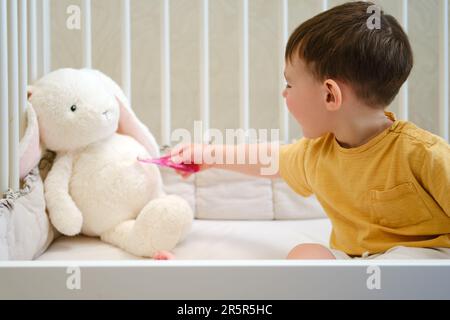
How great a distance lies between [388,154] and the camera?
0.74 m

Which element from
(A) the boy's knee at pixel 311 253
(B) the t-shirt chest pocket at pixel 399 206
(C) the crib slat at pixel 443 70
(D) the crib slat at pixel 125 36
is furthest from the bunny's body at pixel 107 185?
(C) the crib slat at pixel 443 70

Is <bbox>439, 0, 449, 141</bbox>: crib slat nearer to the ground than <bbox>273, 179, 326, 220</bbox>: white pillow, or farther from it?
farther from it

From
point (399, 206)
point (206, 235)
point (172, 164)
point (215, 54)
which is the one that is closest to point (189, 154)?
point (172, 164)

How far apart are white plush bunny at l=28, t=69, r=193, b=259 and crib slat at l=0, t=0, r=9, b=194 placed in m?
0.13

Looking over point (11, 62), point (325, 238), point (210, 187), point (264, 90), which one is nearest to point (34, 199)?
point (11, 62)

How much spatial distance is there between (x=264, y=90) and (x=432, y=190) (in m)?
0.78

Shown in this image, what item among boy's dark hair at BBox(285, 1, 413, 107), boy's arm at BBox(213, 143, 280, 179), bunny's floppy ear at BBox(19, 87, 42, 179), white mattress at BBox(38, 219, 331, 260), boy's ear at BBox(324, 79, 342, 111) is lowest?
white mattress at BBox(38, 219, 331, 260)

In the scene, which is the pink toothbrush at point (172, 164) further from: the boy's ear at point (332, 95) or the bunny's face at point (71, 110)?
the boy's ear at point (332, 95)

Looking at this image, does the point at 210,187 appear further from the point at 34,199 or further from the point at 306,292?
the point at 306,292

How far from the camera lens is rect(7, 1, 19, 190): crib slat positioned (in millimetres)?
726

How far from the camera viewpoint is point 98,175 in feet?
2.85

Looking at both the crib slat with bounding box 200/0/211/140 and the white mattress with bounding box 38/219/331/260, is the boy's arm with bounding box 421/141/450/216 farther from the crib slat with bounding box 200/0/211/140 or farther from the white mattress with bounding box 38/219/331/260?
the crib slat with bounding box 200/0/211/140

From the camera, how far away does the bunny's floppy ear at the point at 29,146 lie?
774 millimetres

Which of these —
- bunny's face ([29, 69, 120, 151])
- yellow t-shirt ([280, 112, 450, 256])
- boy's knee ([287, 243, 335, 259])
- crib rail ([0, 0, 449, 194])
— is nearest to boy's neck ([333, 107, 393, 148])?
yellow t-shirt ([280, 112, 450, 256])
